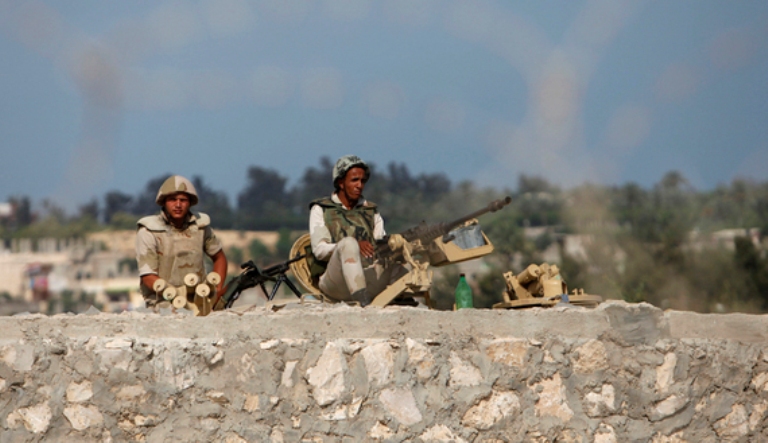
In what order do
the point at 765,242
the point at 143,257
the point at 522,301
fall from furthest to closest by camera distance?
1. the point at 765,242
2. the point at 143,257
3. the point at 522,301

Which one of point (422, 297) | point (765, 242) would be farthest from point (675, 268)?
point (422, 297)

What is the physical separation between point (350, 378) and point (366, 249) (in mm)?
1806

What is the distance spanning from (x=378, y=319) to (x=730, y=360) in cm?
240

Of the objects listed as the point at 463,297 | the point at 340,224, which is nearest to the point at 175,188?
the point at 340,224

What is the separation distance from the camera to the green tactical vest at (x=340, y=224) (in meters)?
8.82

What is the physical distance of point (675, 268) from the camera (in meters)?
28.5

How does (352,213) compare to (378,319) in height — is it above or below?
above

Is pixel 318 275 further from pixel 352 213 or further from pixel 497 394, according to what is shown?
pixel 497 394

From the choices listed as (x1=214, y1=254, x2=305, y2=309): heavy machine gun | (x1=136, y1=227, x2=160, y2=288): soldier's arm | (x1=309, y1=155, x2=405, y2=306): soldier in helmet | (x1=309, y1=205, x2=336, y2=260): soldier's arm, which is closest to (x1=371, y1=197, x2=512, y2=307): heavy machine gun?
(x1=309, y1=155, x2=405, y2=306): soldier in helmet

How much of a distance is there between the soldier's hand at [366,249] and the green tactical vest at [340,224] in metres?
0.12

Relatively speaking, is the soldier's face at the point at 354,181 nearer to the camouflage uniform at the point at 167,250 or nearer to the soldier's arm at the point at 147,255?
the camouflage uniform at the point at 167,250

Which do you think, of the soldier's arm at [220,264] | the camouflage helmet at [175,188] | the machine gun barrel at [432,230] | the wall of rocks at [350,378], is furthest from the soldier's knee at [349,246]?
the camouflage helmet at [175,188]

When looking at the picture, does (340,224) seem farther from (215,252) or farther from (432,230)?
(215,252)

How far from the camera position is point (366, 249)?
8.65 m
